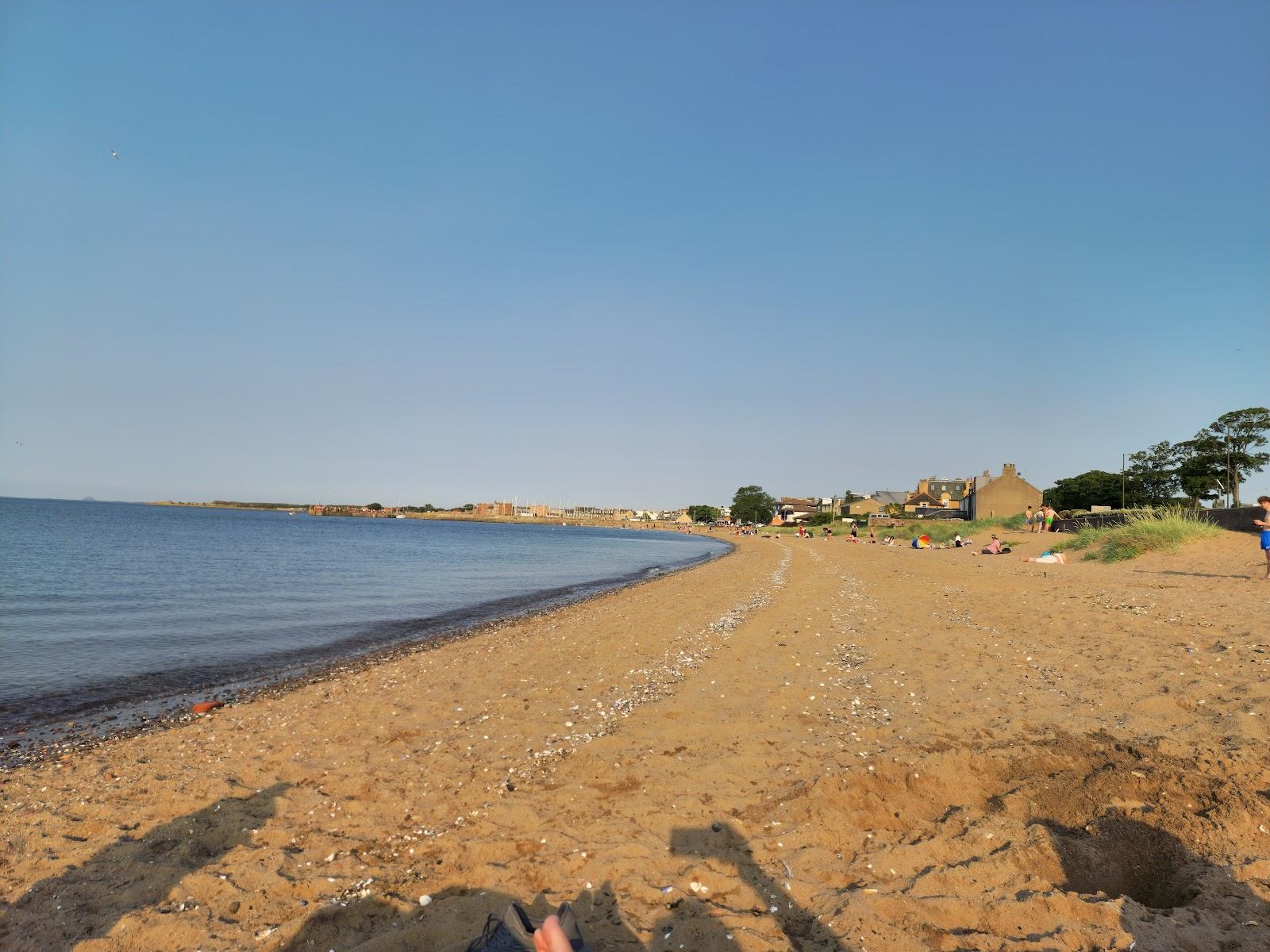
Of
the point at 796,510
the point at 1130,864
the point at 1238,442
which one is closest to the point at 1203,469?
the point at 1238,442

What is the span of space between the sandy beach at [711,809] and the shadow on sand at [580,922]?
0.07ft

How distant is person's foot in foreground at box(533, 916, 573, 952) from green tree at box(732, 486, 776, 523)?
186105mm

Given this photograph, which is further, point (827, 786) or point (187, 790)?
point (187, 790)

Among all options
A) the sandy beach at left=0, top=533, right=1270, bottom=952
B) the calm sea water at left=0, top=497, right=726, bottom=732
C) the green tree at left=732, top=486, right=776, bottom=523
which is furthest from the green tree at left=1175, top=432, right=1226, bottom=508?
the green tree at left=732, top=486, right=776, bottom=523

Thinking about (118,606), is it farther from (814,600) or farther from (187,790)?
(814,600)

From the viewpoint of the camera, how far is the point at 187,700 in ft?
36.0

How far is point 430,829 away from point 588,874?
1599 millimetres

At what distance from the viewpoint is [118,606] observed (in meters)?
19.8

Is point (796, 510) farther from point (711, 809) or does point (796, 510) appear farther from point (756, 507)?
point (711, 809)

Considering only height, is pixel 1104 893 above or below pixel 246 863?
above

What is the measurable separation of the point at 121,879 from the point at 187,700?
7340 mm

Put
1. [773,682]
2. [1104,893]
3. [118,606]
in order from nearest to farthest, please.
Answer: [1104,893] → [773,682] → [118,606]

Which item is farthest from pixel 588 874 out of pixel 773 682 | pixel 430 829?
pixel 773 682

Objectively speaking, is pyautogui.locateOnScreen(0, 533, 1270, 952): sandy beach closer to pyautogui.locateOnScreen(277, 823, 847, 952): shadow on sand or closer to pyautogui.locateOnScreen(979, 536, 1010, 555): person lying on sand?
pyautogui.locateOnScreen(277, 823, 847, 952): shadow on sand
